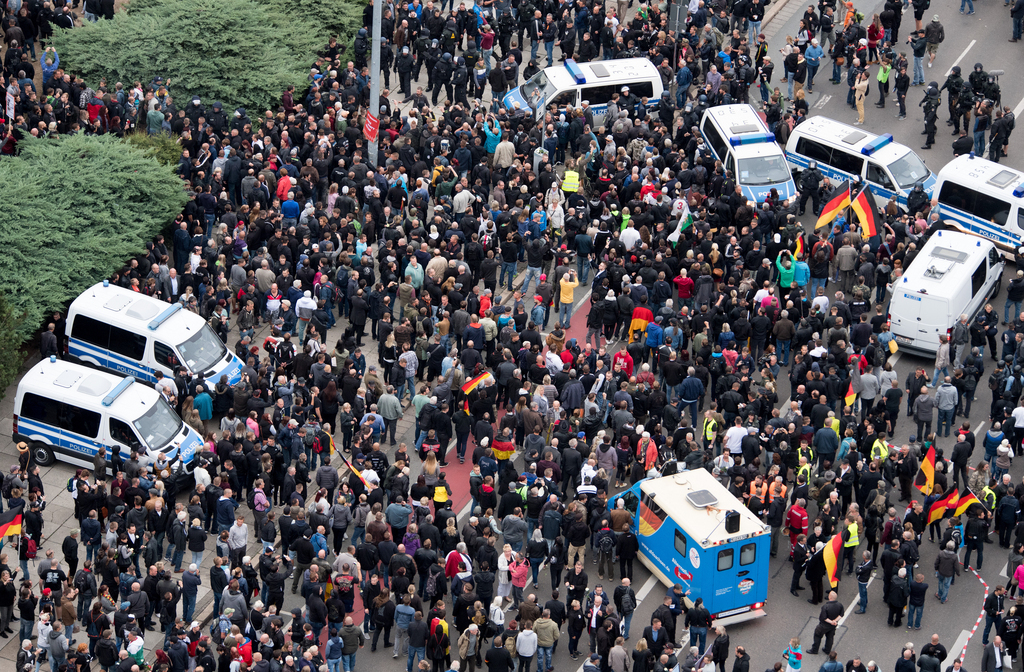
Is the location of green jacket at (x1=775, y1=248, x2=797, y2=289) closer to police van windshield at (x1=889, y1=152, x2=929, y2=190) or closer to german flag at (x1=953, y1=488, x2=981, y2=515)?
police van windshield at (x1=889, y1=152, x2=929, y2=190)

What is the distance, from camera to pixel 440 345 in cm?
3466

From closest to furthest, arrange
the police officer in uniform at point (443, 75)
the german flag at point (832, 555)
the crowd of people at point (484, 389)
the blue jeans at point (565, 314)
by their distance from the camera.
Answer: the crowd of people at point (484, 389) → the german flag at point (832, 555) → the blue jeans at point (565, 314) → the police officer in uniform at point (443, 75)

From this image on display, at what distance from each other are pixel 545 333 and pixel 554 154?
21.8ft

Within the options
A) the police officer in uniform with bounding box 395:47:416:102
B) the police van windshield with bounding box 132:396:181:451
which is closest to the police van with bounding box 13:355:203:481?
the police van windshield with bounding box 132:396:181:451

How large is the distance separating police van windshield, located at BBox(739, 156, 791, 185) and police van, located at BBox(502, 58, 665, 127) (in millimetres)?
4441

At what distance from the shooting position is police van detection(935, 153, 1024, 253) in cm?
3888

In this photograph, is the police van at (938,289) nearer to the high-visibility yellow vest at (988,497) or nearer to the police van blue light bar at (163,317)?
the high-visibility yellow vest at (988,497)

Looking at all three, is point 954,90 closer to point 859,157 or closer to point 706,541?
point 859,157

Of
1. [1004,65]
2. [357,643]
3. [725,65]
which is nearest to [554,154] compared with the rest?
[725,65]

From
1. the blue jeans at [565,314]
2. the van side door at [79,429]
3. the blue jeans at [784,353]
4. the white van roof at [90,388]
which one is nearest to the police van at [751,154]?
the blue jeans at [784,353]

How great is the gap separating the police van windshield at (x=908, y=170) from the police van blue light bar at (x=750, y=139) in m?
2.97

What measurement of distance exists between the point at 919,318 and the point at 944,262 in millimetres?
1539

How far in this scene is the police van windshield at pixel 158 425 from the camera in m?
32.3

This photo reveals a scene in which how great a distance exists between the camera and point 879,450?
3203cm
